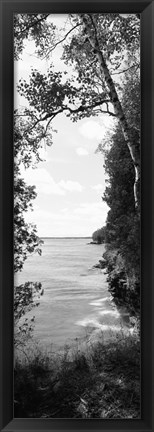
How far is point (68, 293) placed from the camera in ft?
5.12

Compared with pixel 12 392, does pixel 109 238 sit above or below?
above

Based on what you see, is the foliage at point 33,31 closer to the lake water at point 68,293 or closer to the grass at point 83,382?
the lake water at point 68,293

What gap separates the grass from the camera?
4.93 feet

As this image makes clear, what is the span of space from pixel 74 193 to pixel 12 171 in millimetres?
279

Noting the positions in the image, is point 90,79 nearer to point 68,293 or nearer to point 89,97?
point 89,97

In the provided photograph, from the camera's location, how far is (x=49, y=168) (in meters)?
1.57

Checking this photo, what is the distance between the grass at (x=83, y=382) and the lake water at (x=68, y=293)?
0.07 metres

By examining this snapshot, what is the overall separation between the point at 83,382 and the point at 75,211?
2.36 ft

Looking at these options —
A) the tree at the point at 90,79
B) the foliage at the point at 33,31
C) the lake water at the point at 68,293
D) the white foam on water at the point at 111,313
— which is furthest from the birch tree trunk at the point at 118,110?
the white foam on water at the point at 111,313

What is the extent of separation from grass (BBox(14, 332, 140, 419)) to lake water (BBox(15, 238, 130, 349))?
7cm

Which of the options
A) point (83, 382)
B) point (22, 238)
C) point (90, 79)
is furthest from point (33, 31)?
point (83, 382)
